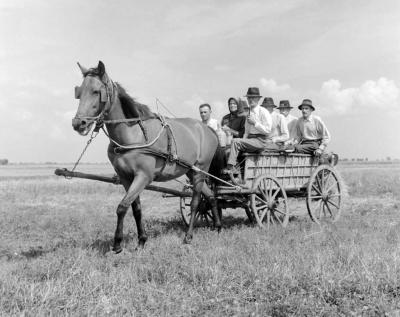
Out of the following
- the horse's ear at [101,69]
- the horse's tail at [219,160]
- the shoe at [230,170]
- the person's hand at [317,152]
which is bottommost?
the shoe at [230,170]

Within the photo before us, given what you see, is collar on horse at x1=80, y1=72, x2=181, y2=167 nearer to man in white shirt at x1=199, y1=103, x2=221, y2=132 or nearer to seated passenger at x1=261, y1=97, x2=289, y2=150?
man in white shirt at x1=199, y1=103, x2=221, y2=132

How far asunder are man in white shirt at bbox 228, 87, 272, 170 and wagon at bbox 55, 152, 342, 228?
0.20 m

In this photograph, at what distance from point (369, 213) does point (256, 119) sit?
13.3 feet

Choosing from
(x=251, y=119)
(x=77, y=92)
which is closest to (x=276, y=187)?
(x=251, y=119)

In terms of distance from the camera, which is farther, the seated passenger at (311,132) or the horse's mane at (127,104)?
the seated passenger at (311,132)

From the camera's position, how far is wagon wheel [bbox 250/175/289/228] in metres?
7.29

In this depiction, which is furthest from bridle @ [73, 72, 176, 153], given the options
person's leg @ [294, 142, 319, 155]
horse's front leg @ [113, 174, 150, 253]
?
person's leg @ [294, 142, 319, 155]

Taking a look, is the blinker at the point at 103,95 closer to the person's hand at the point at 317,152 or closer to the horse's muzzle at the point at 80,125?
the horse's muzzle at the point at 80,125

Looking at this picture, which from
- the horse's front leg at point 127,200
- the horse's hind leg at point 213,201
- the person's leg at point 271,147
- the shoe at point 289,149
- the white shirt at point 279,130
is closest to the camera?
the horse's front leg at point 127,200

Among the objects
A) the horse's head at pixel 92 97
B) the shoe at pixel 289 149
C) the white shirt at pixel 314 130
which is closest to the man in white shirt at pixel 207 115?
the shoe at pixel 289 149

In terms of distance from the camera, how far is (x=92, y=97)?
538 centimetres

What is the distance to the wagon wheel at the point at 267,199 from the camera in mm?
7289

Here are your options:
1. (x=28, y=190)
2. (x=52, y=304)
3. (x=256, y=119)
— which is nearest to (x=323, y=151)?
(x=256, y=119)

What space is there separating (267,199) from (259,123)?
4.85ft
